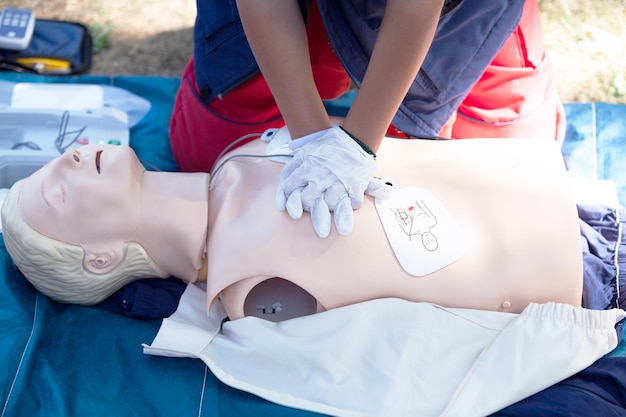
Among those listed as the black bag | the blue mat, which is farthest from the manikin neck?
the black bag

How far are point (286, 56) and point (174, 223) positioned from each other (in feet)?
1.45

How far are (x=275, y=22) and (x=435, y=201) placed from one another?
0.52 meters

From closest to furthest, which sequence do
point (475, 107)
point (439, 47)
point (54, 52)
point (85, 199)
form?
point (85, 199) < point (439, 47) < point (475, 107) < point (54, 52)

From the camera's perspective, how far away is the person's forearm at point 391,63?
1406 mm

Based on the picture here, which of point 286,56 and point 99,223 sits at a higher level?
point 286,56

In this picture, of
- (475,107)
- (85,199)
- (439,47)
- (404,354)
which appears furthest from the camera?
(475,107)

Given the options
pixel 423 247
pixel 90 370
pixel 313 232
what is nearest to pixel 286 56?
pixel 313 232

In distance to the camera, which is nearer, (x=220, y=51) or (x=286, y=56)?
(x=286, y=56)

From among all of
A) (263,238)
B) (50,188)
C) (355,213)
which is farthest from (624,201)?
(50,188)

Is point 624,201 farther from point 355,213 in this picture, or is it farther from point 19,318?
point 19,318

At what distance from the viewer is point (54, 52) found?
8.07 ft

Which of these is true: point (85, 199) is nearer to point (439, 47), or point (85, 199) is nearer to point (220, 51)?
point (220, 51)

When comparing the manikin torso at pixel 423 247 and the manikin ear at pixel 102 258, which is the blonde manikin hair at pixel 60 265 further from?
the manikin torso at pixel 423 247

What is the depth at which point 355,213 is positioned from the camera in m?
1.52
